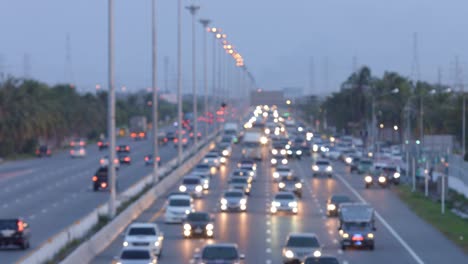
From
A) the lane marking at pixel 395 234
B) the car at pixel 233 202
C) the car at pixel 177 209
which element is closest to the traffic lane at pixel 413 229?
the lane marking at pixel 395 234

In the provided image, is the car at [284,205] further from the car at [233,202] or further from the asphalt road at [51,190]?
the asphalt road at [51,190]

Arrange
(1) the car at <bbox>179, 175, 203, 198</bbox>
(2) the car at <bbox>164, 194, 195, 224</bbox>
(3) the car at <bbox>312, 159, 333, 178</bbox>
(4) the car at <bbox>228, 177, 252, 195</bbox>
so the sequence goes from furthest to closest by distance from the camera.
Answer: (3) the car at <bbox>312, 159, 333, 178</bbox>, (4) the car at <bbox>228, 177, 252, 195</bbox>, (1) the car at <bbox>179, 175, 203, 198</bbox>, (2) the car at <bbox>164, 194, 195, 224</bbox>

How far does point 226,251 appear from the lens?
30.4 meters

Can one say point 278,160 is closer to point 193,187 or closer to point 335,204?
point 193,187

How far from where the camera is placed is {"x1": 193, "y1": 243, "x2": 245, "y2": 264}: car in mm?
29891

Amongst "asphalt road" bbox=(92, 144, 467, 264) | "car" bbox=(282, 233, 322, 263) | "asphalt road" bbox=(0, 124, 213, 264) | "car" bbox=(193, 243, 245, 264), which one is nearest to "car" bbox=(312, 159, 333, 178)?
"asphalt road" bbox=(92, 144, 467, 264)

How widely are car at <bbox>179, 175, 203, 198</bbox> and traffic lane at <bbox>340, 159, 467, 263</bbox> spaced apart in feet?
32.6

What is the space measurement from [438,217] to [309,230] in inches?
412

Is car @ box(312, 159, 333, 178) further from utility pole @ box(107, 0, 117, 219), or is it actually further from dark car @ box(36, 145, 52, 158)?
dark car @ box(36, 145, 52, 158)

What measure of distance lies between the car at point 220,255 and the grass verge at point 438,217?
40.8 feet

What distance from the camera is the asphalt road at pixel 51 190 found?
46000mm

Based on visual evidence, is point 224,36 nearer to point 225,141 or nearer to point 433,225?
point 225,141

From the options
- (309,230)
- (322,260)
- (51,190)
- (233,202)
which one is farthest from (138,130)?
(322,260)

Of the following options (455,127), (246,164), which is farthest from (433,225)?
(455,127)
